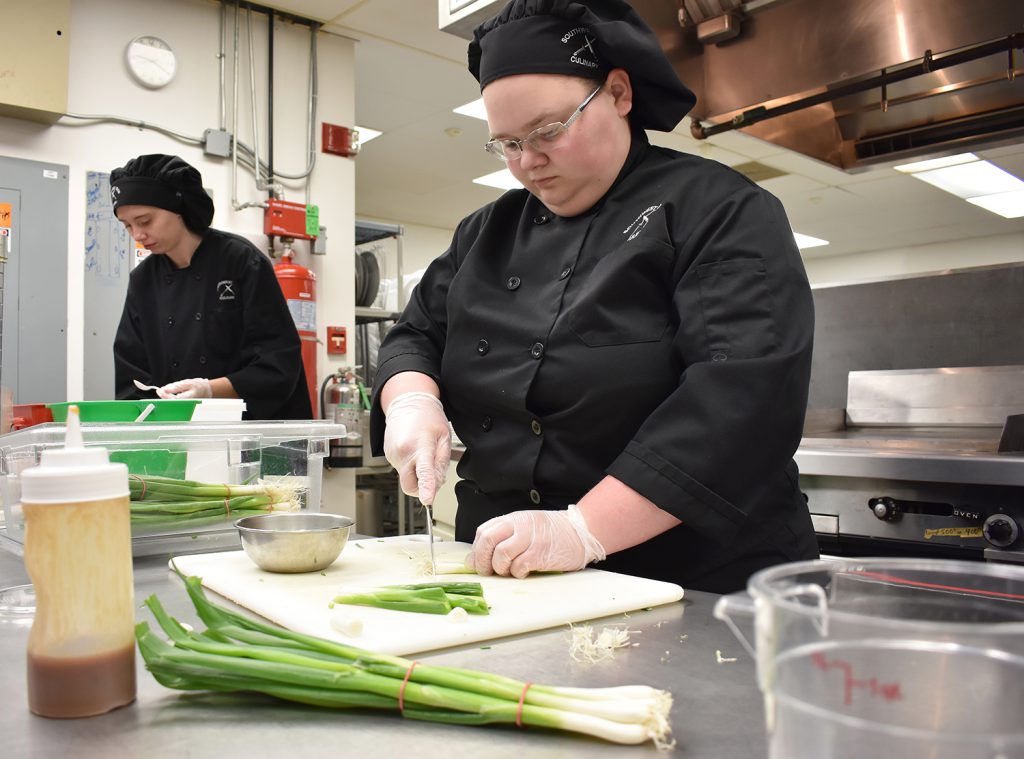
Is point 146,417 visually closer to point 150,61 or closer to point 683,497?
point 683,497

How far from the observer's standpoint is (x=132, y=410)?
68.9 inches

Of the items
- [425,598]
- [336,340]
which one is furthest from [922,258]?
[425,598]

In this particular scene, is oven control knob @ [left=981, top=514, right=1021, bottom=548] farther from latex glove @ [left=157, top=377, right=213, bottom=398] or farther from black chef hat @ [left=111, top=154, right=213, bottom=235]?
black chef hat @ [left=111, top=154, right=213, bottom=235]

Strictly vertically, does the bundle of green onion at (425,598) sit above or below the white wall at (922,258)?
below

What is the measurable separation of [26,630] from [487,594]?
0.53m

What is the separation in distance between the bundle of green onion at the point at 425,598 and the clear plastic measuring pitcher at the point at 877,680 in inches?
20.1

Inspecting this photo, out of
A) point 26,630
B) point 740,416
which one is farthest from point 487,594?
point 26,630

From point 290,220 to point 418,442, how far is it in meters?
3.28

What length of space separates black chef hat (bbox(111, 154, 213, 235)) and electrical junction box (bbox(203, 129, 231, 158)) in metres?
1.36

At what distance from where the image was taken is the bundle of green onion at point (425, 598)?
952mm

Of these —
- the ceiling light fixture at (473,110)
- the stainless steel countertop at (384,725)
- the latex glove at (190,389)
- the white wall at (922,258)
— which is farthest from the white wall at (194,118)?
the white wall at (922,258)

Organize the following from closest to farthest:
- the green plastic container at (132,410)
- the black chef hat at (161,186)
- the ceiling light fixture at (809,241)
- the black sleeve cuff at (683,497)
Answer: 1. the black sleeve cuff at (683,497)
2. the green plastic container at (132,410)
3. the black chef hat at (161,186)
4. the ceiling light fixture at (809,241)

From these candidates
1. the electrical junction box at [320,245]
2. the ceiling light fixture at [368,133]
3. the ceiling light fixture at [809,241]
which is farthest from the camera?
the ceiling light fixture at [809,241]

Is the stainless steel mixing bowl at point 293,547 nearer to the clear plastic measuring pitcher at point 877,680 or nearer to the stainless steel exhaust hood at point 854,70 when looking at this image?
the clear plastic measuring pitcher at point 877,680
